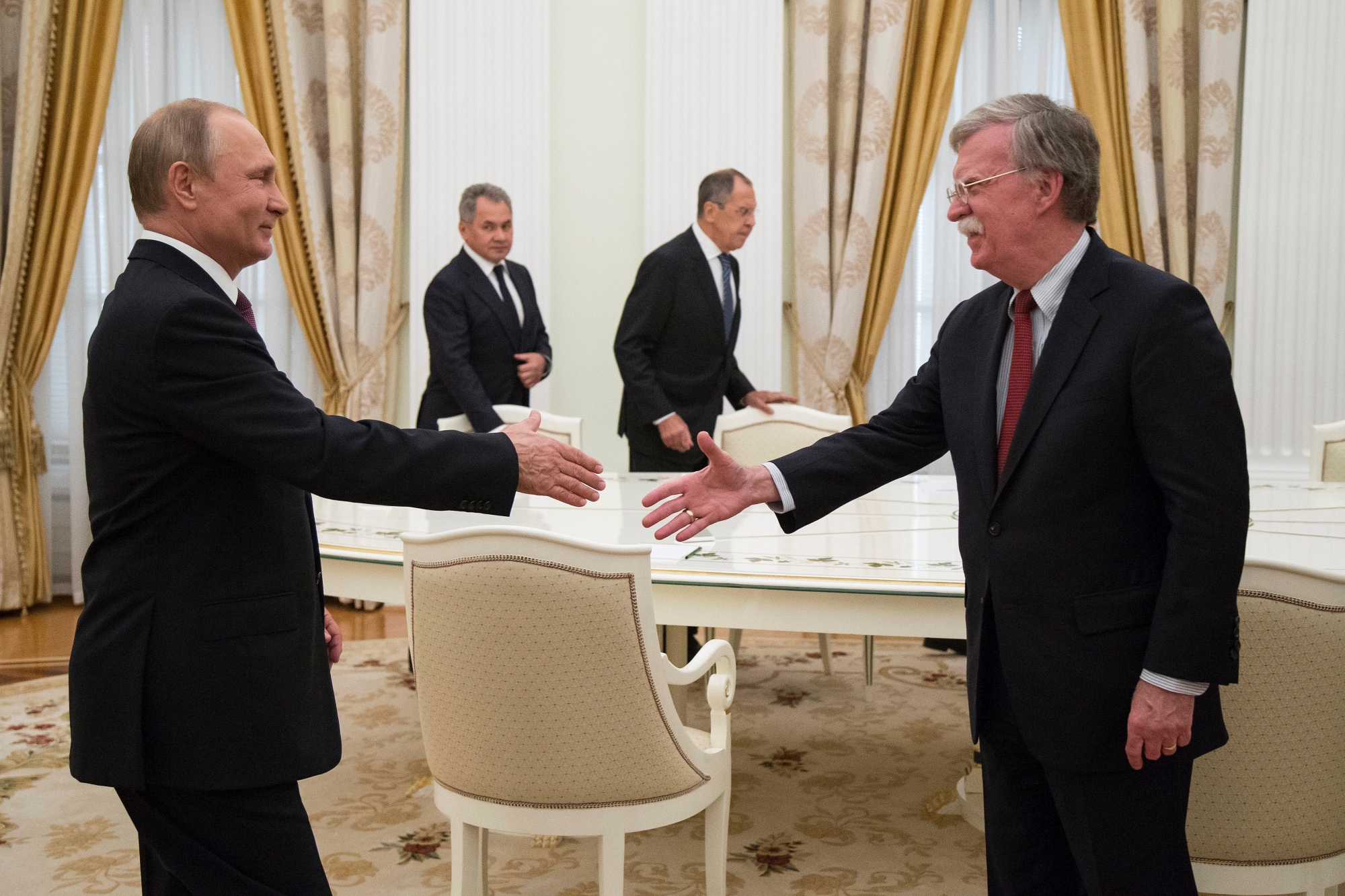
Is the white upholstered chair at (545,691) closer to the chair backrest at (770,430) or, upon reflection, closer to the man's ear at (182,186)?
the man's ear at (182,186)

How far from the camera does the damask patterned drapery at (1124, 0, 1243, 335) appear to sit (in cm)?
514

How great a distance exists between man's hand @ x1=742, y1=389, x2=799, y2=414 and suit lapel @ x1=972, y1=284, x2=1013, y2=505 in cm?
240

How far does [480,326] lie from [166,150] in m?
2.74

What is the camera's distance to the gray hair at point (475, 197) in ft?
13.9

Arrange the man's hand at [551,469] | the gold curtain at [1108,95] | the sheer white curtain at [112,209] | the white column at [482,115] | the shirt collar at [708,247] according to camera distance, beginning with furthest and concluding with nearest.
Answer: the sheer white curtain at [112,209] → the white column at [482,115] → the gold curtain at [1108,95] → the shirt collar at [708,247] → the man's hand at [551,469]

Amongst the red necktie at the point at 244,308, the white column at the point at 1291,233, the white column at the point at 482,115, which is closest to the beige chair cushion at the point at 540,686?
the red necktie at the point at 244,308

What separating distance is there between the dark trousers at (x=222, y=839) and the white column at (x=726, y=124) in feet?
13.6

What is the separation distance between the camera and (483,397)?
4105 mm

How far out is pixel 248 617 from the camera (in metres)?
1.49

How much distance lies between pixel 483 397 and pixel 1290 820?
2.99 meters

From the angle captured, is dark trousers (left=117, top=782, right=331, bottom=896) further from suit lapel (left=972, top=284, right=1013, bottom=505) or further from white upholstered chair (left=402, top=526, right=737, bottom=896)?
suit lapel (left=972, top=284, right=1013, bottom=505)

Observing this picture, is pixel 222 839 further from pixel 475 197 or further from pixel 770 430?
pixel 475 197

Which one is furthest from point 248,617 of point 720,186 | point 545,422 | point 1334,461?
point 1334,461

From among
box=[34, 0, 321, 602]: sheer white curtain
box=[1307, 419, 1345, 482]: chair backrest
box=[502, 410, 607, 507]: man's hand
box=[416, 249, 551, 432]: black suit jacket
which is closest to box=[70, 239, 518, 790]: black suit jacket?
box=[502, 410, 607, 507]: man's hand
